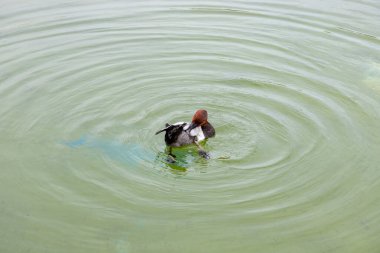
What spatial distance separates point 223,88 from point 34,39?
4726 mm

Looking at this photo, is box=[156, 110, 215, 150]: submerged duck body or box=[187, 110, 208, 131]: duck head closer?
box=[156, 110, 215, 150]: submerged duck body

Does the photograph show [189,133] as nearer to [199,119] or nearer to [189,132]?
[189,132]

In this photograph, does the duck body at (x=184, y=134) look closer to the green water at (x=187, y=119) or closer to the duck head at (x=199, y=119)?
the duck head at (x=199, y=119)

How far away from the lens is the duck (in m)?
7.25

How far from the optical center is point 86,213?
617 centimetres

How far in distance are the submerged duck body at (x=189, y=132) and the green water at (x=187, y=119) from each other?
0.61 feet

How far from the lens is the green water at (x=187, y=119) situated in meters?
5.93

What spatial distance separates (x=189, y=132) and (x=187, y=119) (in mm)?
860

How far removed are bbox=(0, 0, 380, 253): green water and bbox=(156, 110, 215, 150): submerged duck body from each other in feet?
0.61

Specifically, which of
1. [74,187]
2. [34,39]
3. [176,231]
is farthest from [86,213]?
[34,39]

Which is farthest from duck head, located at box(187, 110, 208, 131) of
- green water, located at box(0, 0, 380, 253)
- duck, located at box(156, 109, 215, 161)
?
green water, located at box(0, 0, 380, 253)

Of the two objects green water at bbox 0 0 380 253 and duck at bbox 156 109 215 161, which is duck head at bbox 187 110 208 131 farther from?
green water at bbox 0 0 380 253

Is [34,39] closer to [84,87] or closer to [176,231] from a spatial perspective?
[84,87]

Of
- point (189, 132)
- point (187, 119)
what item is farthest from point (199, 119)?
point (187, 119)
